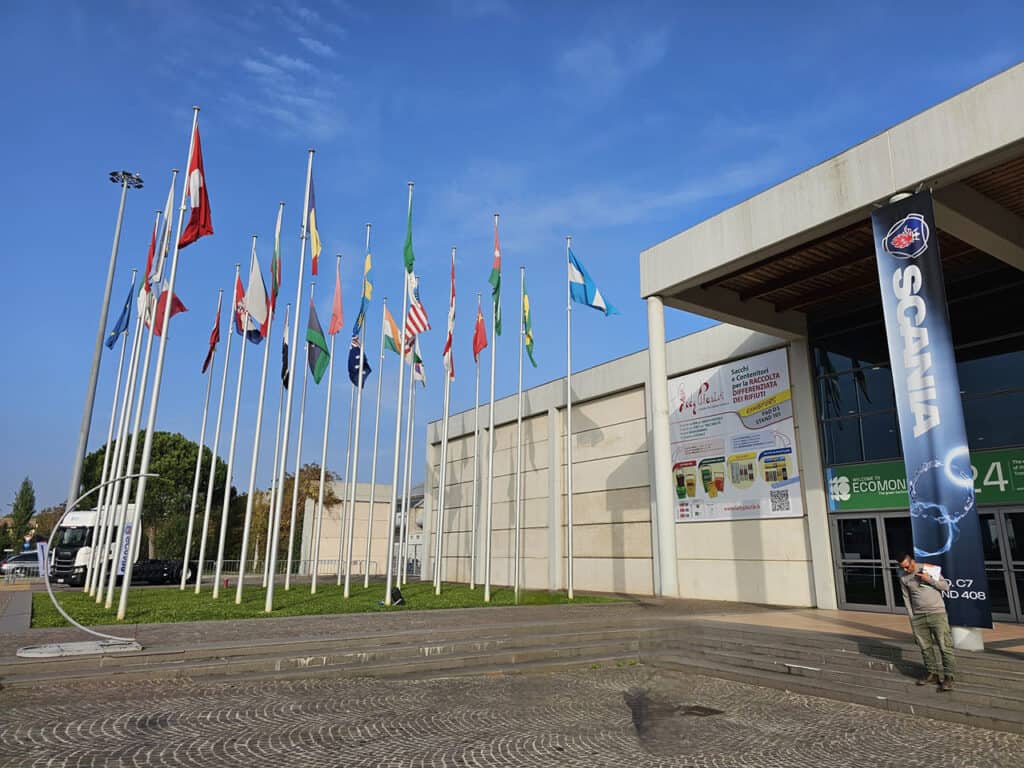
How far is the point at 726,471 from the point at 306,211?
14514 mm

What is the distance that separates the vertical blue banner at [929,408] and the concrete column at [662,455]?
19.8 feet

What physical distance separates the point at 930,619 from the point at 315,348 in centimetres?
1739

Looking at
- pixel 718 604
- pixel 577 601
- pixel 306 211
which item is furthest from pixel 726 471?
pixel 306 211

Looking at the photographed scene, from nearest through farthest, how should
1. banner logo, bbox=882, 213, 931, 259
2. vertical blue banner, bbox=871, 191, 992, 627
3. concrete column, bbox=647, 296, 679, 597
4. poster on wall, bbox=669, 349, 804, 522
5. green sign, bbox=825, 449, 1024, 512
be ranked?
vertical blue banner, bbox=871, 191, 992, 627 → banner logo, bbox=882, 213, 931, 259 → green sign, bbox=825, 449, 1024, 512 → concrete column, bbox=647, 296, 679, 597 → poster on wall, bbox=669, 349, 804, 522

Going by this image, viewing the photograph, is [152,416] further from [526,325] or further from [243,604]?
[526,325]

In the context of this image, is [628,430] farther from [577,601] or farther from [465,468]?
[465,468]

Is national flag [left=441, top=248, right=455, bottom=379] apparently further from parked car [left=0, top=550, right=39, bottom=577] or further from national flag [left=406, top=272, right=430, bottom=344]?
parked car [left=0, top=550, right=39, bottom=577]

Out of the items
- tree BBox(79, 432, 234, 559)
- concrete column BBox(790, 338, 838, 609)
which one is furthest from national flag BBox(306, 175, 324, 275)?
tree BBox(79, 432, 234, 559)

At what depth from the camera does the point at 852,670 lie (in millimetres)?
9398

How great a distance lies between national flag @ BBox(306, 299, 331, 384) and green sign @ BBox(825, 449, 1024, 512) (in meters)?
14.5

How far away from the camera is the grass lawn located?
1384cm

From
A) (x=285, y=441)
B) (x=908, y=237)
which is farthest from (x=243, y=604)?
(x=908, y=237)

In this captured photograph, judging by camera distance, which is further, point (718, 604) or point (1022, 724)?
point (718, 604)

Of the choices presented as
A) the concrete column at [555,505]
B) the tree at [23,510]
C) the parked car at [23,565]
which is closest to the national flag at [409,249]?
the concrete column at [555,505]
